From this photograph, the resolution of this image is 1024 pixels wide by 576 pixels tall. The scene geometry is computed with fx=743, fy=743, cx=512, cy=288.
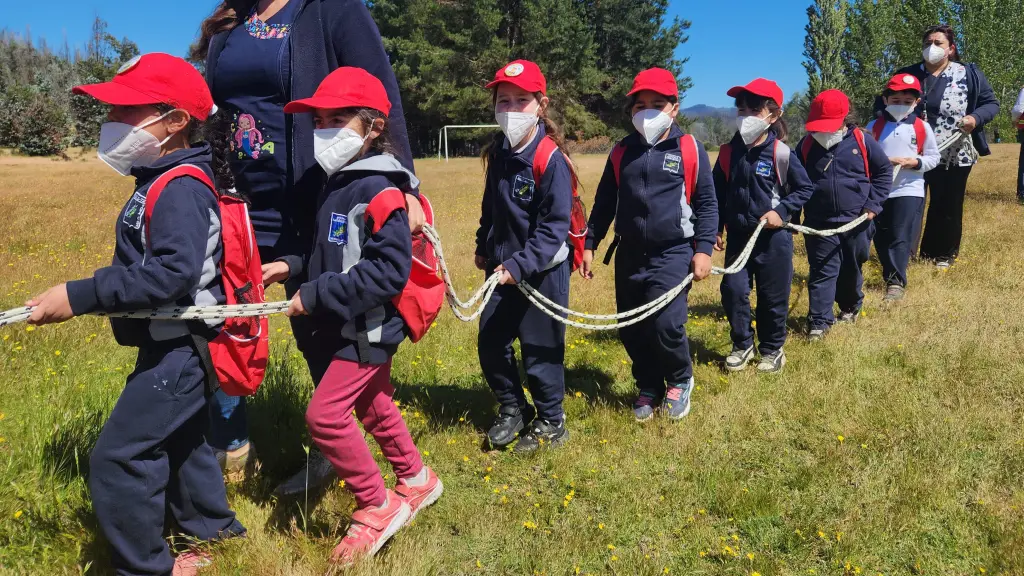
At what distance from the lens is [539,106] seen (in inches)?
157

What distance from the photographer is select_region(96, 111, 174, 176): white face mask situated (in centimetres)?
256

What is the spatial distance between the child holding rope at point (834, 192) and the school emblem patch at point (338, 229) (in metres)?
4.58

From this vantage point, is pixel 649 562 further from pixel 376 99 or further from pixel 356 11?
pixel 356 11

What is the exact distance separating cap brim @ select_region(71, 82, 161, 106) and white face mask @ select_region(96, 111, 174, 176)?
0.07 m

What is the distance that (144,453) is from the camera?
2609 millimetres

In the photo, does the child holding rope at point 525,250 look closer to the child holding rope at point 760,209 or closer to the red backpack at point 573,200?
the red backpack at point 573,200

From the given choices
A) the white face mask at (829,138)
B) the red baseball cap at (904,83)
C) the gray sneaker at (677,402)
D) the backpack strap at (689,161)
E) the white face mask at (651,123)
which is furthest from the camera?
the red baseball cap at (904,83)

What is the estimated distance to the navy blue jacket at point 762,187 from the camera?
544 centimetres

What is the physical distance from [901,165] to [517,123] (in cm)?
474

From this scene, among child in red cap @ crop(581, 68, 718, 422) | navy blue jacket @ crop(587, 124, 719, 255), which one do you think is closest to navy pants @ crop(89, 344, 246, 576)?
child in red cap @ crop(581, 68, 718, 422)

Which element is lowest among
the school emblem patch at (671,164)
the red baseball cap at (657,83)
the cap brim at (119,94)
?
the school emblem patch at (671,164)

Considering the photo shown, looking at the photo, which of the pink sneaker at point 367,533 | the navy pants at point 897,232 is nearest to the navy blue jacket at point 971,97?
the navy pants at point 897,232

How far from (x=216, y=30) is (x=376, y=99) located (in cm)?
87

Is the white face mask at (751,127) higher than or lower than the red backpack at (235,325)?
higher
